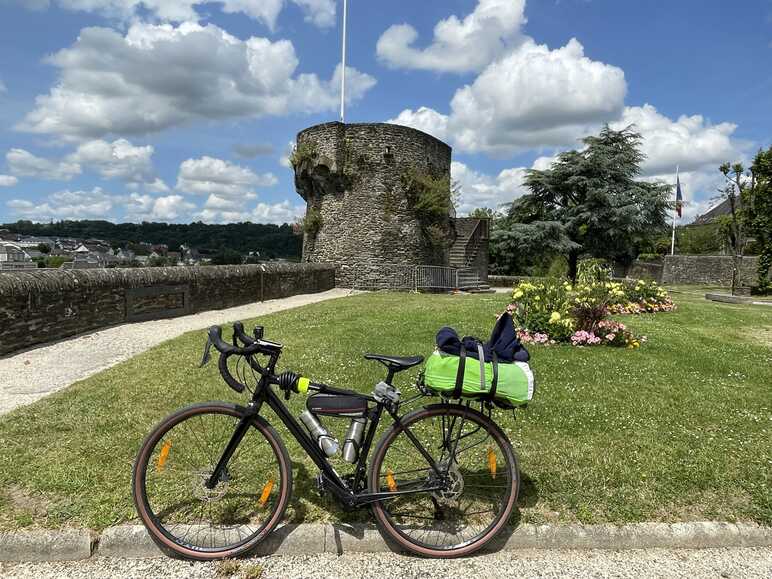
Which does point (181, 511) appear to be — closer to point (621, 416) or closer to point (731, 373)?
point (621, 416)

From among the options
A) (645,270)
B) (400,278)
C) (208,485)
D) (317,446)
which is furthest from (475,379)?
(645,270)

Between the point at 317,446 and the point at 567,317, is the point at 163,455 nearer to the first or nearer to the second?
the point at 317,446

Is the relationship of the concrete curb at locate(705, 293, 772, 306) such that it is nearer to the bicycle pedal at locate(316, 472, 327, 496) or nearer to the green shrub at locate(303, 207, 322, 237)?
the green shrub at locate(303, 207, 322, 237)

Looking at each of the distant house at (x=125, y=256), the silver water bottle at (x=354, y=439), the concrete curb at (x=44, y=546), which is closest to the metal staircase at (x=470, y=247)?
the distant house at (x=125, y=256)

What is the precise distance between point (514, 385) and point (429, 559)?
1124 millimetres

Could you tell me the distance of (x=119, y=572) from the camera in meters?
2.53

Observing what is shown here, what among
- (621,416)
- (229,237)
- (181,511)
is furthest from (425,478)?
(229,237)

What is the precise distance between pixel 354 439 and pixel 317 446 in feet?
0.72

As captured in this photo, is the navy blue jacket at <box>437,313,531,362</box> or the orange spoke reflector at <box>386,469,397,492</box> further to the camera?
the orange spoke reflector at <box>386,469,397,492</box>

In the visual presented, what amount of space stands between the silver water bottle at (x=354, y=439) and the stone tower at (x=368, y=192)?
21.1 metres

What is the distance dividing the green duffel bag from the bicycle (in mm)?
133

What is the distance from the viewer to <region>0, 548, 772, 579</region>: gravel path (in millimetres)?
2533

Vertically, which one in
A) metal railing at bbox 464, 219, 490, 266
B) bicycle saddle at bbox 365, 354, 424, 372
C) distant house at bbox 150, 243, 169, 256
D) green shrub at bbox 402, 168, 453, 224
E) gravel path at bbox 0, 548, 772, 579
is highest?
green shrub at bbox 402, 168, 453, 224

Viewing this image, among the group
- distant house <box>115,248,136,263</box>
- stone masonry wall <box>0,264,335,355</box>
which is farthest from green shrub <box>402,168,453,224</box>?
distant house <box>115,248,136,263</box>
